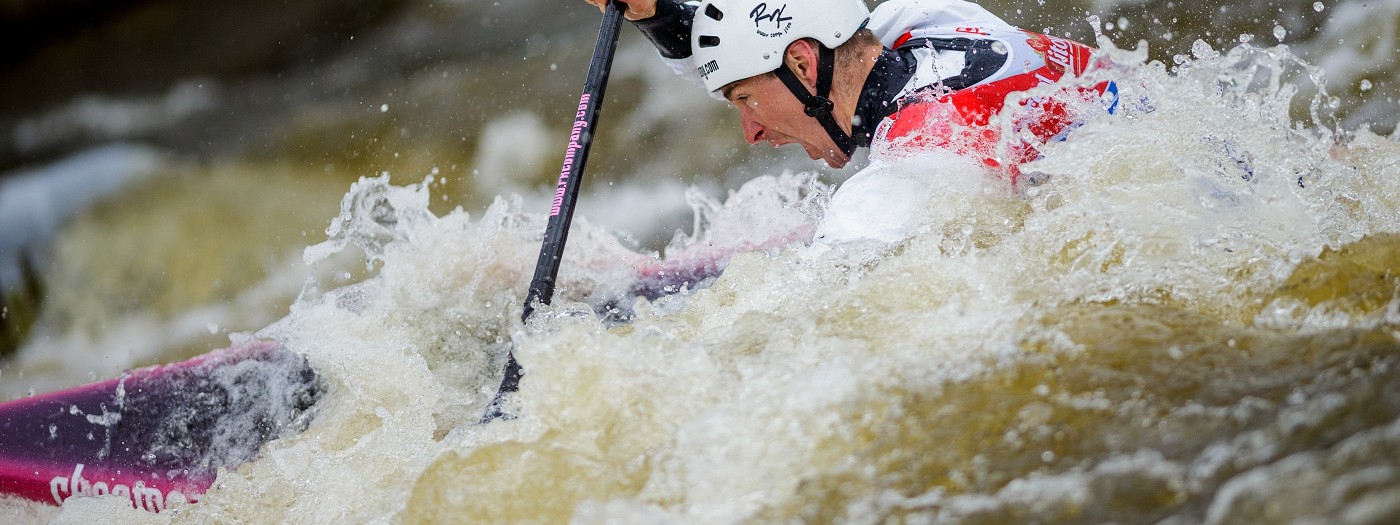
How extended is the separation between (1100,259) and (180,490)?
6.45 feet

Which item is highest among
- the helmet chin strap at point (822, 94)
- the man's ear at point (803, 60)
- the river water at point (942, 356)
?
the man's ear at point (803, 60)

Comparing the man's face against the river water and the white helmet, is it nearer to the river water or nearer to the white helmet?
the white helmet

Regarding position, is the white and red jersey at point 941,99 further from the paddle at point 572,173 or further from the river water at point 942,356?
the paddle at point 572,173

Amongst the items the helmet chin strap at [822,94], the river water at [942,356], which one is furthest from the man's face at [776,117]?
the river water at [942,356]

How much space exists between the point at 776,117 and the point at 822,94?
0.50ft

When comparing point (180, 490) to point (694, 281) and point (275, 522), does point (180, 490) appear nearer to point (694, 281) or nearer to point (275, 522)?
point (275, 522)

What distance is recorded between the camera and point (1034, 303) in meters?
1.22

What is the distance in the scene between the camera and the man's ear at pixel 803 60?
6.24 ft

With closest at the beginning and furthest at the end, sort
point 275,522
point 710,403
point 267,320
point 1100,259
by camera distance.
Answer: point 710,403 < point 1100,259 < point 275,522 < point 267,320

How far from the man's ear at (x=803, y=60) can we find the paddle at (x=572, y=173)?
1.23ft

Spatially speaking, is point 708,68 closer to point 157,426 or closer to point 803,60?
point 803,60

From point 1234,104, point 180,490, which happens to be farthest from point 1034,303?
point 180,490

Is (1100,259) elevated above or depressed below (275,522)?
below

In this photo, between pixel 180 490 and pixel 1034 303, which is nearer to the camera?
pixel 1034 303
